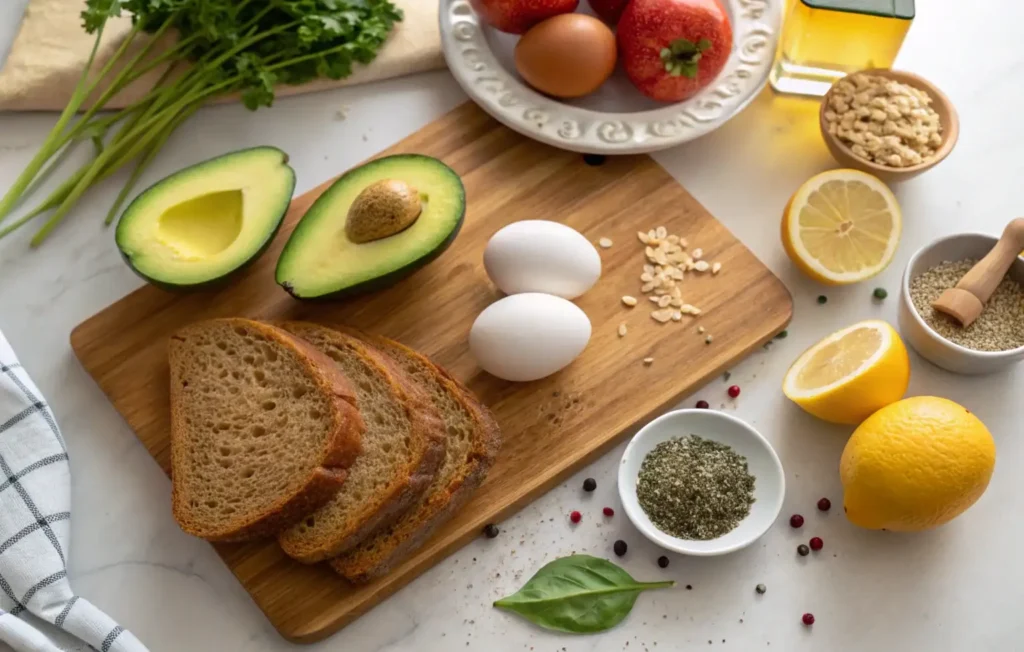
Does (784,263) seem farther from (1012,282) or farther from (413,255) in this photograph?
(413,255)

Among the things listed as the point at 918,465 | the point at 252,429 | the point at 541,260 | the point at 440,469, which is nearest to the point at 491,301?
the point at 541,260

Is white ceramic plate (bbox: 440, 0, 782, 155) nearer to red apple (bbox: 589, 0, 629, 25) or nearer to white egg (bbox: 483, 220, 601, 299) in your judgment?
red apple (bbox: 589, 0, 629, 25)

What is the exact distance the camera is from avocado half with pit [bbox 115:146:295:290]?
1.68 m

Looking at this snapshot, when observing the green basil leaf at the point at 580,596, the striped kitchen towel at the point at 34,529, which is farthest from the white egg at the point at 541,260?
the striped kitchen towel at the point at 34,529

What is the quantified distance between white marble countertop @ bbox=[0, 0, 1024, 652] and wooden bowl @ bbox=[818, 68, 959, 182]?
111mm

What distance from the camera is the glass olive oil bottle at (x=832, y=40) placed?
6.02 ft

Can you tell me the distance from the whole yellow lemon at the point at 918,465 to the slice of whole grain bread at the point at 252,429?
752mm

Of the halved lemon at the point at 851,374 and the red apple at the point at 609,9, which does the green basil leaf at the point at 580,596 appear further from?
the red apple at the point at 609,9

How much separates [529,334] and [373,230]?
0.99 ft

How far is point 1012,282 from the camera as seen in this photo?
1724 mm

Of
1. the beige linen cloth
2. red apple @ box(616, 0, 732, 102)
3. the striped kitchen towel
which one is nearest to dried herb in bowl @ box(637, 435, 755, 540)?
red apple @ box(616, 0, 732, 102)

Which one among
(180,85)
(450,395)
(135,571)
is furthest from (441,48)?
(135,571)

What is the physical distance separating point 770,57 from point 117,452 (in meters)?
1.36

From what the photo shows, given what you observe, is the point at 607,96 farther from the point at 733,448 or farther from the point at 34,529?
the point at 34,529
